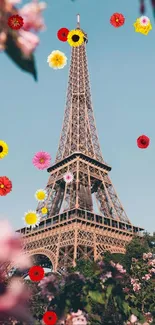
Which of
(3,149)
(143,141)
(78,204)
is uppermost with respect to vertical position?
(78,204)

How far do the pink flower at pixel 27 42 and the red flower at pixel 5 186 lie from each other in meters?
4.06

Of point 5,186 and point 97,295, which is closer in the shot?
point 5,186

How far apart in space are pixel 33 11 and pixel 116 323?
7389 millimetres

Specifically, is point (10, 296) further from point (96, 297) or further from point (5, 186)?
point (96, 297)

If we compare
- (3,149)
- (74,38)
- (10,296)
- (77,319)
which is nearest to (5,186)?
(3,149)

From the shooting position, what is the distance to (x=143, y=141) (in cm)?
759

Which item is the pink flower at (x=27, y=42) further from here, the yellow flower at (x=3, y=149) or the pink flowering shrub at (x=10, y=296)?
the yellow flower at (x=3, y=149)

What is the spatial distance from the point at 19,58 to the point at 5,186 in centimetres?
438

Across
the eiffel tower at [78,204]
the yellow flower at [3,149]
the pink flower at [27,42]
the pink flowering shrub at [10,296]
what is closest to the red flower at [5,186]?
the yellow flower at [3,149]

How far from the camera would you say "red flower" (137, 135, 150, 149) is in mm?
7332

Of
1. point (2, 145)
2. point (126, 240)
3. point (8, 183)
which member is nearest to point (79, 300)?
point (8, 183)

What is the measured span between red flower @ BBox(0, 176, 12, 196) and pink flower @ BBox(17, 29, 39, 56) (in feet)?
13.3

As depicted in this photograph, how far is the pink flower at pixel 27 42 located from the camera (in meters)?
1.48

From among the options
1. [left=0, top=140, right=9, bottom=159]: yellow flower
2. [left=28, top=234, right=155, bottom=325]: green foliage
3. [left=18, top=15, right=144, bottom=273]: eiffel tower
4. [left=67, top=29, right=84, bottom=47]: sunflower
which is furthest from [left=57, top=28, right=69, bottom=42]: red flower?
[left=18, top=15, right=144, bottom=273]: eiffel tower
